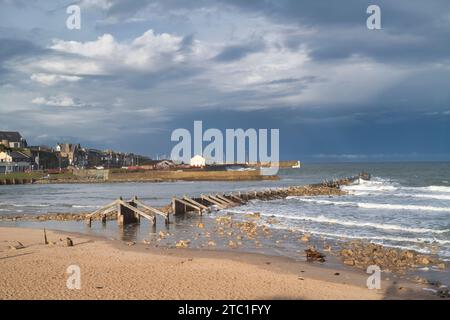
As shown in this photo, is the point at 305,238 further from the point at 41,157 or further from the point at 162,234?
the point at 41,157

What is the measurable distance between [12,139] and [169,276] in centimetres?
16482

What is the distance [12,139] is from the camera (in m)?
162

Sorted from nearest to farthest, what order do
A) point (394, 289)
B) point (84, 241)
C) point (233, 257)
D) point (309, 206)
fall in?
point (394, 289)
point (233, 257)
point (84, 241)
point (309, 206)

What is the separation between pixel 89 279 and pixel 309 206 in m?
28.5

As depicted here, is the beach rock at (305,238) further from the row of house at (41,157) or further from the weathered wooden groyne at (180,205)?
the row of house at (41,157)

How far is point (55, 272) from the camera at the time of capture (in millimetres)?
14805

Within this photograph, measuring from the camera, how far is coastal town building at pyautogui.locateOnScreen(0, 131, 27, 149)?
15925 centimetres

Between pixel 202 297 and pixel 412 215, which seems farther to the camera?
pixel 412 215

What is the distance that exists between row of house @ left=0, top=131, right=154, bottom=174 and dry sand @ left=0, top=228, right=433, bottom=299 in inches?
4667

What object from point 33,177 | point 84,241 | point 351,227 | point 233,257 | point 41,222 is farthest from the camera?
A: point 33,177

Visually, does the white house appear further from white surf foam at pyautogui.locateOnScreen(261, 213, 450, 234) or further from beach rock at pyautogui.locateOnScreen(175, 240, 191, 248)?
beach rock at pyautogui.locateOnScreen(175, 240, 191, 248)
